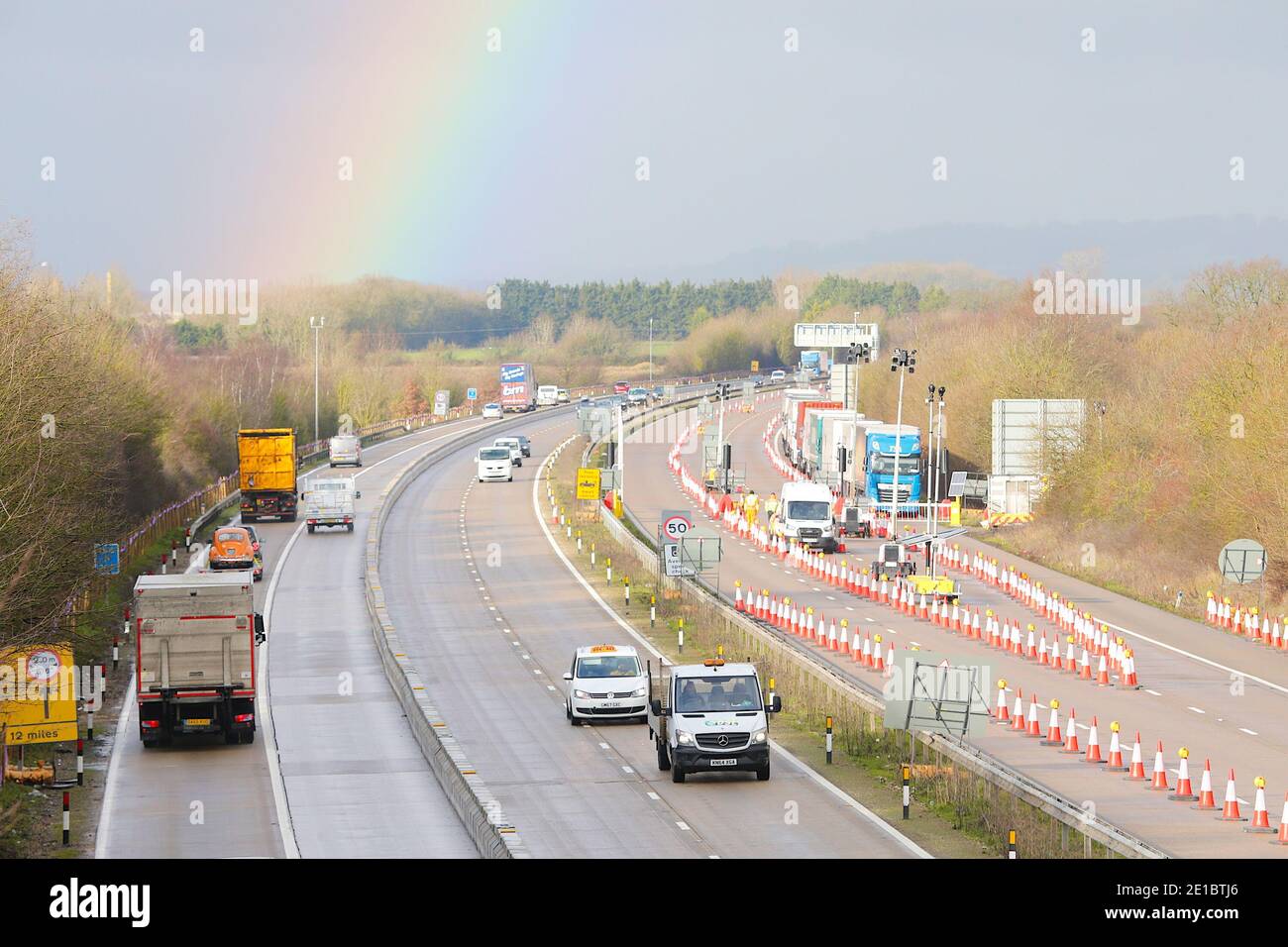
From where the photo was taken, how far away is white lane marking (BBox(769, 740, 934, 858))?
73.6 feet

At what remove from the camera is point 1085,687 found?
121 ft

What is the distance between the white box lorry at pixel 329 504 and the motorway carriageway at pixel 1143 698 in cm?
1731

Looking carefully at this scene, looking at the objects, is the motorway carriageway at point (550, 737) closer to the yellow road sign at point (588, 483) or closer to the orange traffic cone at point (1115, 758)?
the yellow road sign at point (588, 483)

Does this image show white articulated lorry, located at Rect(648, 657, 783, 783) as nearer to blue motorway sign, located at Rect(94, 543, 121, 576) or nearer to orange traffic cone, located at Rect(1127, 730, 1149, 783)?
orange traffic cone, located at Rect(1127, 730, 1149, 783)

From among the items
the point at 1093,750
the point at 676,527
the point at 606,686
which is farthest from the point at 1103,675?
the point at 676,527

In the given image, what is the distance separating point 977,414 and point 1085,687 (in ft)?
197

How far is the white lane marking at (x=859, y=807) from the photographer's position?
73.6ft

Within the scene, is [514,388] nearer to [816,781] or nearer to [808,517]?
[808,517]

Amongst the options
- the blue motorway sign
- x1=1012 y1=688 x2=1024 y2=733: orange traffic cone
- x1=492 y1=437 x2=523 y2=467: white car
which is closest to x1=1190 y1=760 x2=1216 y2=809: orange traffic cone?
x1=1012 y1=688 x2=1024 y2=733: orange traffic cone

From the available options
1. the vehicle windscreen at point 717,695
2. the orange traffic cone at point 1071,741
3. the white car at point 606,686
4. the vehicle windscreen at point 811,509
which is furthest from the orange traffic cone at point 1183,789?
the vehicle windscreen at point 811,509

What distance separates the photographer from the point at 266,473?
74000 mm

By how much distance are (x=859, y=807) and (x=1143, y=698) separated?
480 inches
